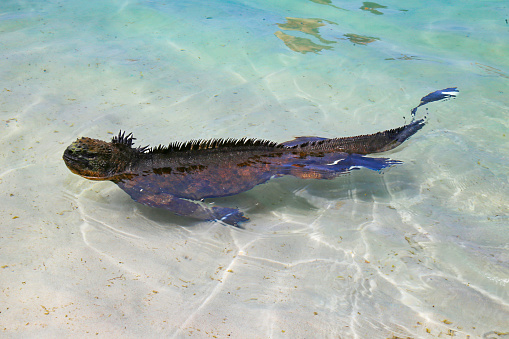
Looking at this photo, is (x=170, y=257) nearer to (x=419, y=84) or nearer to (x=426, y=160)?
(x=426, y=160)

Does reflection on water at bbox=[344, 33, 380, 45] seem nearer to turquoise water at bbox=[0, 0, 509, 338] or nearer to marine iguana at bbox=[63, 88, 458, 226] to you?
turquoise water at bbox=[0, 0, 509, 338]

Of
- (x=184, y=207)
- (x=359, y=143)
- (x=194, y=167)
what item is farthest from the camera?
(x=359, y=143)

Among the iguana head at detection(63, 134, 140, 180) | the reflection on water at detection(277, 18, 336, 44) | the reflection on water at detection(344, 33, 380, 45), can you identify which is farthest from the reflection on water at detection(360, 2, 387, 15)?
the iguana head at detection(63, 134, 140, 180)

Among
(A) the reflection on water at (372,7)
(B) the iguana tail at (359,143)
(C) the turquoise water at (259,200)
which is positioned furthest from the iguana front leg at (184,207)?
(A) the reflection on water at (372,7)

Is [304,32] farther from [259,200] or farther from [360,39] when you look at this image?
[259,200]

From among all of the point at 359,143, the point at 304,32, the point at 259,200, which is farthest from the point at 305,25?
the point at 259,200

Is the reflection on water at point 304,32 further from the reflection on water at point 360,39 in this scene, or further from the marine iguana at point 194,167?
the marine iguana at point 194,167
